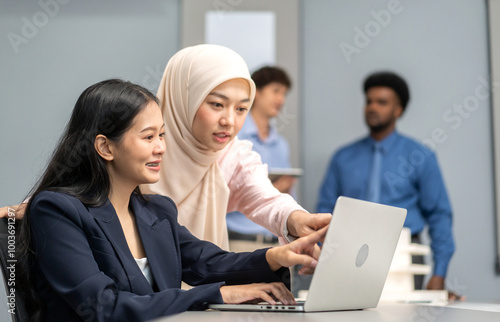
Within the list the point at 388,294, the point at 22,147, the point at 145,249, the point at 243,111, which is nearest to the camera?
the point at 145,249

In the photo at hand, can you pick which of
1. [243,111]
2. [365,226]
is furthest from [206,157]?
[365,226]

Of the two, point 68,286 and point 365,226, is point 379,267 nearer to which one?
point 365,226

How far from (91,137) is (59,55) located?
8.98 ft

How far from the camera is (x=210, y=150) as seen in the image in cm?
179

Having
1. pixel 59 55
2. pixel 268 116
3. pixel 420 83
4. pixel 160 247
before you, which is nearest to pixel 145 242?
pixel 160 247

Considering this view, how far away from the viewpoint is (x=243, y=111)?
177 cm

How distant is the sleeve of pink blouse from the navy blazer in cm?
32

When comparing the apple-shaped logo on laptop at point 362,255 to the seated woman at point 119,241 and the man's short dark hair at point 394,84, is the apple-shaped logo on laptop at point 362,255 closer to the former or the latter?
the seated woman at point 119,241

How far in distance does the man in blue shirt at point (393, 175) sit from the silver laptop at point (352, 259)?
2296mm

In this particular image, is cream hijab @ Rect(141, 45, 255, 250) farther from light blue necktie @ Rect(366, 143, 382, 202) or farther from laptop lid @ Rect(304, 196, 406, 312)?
light blue necktie @ Rect(366, 143, 382, 202)

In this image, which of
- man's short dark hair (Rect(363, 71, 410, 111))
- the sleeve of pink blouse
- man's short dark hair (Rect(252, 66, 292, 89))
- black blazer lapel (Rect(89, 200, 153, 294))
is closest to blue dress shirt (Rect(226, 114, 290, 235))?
man's short dark hair (Rect(252, 66, 292, 89))

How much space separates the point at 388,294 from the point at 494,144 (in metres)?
2.07

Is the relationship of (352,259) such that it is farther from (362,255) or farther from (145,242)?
(145,242)

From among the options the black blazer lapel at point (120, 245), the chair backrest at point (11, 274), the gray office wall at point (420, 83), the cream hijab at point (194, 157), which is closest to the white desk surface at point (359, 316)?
the black blazer lapel at point (120, 245)
